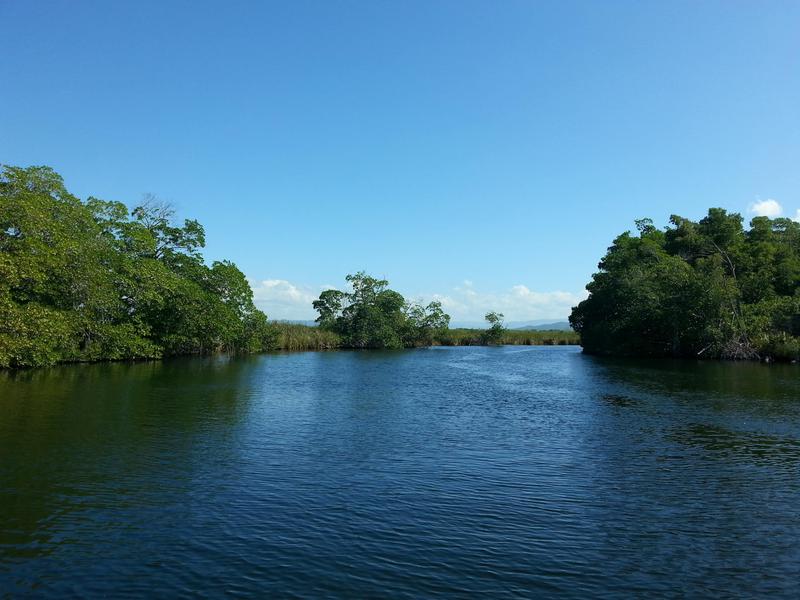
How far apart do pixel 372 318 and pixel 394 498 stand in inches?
3231

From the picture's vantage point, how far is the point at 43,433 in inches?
780

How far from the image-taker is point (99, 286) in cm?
4769

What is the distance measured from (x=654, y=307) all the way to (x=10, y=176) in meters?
70.6

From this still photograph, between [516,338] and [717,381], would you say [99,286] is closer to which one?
[717,381]

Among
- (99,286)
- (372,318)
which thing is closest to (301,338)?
(372,318)

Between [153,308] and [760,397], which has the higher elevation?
[153,308]

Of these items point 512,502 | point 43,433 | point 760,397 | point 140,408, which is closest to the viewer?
point 512,502

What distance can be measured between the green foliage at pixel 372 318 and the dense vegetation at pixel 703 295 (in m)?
29.2

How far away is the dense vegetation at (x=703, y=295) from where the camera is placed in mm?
62500

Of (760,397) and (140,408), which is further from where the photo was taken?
(760,397)

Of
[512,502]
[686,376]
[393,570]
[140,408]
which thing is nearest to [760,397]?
[686,376]

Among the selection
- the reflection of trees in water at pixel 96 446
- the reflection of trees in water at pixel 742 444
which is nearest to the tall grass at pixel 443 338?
the reflection of trees in water at pixel 96 446

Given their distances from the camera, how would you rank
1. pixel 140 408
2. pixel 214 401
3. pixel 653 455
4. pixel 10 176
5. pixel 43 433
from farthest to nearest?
pixel 10 176, pixel 214 401, pixel 140 408, pixel 43 433, pixel 653 455

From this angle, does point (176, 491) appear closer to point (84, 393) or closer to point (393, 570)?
point (393, 570)
